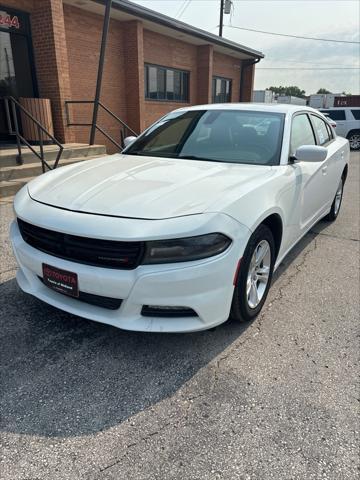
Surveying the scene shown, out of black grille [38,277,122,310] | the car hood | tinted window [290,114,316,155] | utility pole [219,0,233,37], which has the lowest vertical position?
black grille [38,277,122,310]

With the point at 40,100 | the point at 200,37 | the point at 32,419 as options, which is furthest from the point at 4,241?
the point at 200,37

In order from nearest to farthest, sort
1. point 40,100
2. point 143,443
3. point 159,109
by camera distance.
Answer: point 143,443
point 40,100
point 159,109

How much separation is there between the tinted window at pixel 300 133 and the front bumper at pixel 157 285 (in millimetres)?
1549

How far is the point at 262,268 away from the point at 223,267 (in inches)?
31.6

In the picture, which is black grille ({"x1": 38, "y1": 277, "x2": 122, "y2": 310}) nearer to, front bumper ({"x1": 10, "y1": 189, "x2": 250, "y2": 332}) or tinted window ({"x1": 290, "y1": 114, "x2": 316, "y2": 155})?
front bumper ({"x1": 10, "y1": 189, "x2": 250, "y2": 332})

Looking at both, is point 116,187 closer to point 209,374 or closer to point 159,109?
point 209,374

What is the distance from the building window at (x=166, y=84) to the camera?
13.1 meters

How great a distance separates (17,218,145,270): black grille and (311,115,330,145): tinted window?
10.4ft

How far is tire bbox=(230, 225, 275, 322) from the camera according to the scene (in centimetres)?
245

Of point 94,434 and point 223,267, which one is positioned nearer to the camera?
point 94,434

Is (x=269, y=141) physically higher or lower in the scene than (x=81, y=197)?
higher

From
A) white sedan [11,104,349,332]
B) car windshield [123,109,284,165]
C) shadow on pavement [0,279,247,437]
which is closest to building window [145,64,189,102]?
car windshield [123,109,284,165]

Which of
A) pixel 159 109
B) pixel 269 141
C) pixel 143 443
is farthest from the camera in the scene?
pixel 159 109

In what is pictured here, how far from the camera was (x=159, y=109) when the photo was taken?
1359 cm
